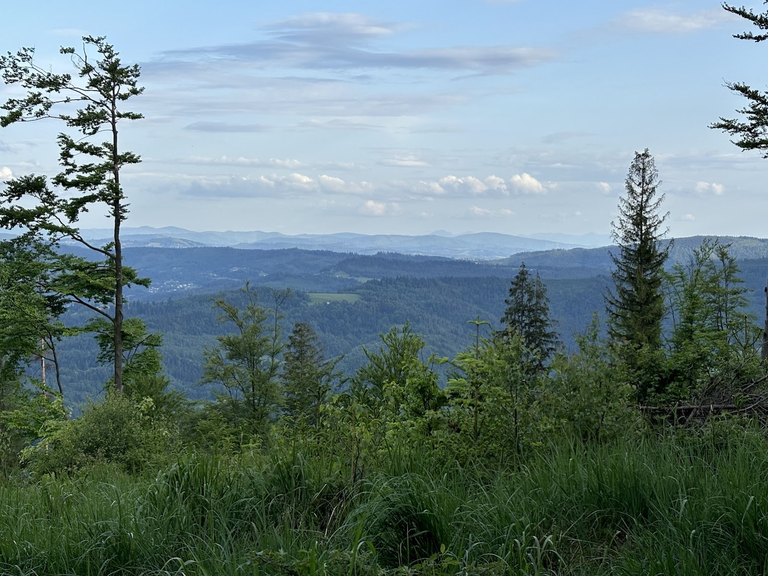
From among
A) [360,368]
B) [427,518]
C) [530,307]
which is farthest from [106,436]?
[530,307]

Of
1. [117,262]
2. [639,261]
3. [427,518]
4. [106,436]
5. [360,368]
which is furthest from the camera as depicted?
[639,261]

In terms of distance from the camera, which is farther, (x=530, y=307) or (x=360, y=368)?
(x=530, y=307)

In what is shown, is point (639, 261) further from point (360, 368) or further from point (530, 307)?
point (360, 368)

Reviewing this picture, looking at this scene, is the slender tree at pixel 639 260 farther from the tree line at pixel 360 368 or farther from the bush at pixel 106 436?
the bush at pixel 106 436

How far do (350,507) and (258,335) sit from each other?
3331cm

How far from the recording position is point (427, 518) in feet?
11.8

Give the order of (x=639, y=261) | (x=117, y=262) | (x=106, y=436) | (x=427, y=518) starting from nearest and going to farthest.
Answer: (x=427, y=518), (x=106, y=436), (x=117, y=262), (x=639, y=261)

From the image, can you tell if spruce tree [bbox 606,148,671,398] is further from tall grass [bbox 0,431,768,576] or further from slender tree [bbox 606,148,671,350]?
tall grass [bbox 0,431,768,576]

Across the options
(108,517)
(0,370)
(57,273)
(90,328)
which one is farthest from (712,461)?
(0,370)

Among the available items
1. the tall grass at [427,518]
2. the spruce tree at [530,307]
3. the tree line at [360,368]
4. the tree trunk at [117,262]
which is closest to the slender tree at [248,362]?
the tree line at [360,368]

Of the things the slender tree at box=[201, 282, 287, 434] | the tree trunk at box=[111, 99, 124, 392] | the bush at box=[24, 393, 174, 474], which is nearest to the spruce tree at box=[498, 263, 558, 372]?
the slender tree at box=[201, 282, 287, 434]

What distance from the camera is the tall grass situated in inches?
121

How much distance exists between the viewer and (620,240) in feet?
118

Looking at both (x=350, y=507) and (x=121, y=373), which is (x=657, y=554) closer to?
(x=350, y=507)
